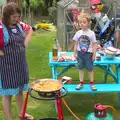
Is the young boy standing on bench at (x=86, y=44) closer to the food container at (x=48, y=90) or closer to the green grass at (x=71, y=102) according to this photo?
the green grass at (x=71, y=102)

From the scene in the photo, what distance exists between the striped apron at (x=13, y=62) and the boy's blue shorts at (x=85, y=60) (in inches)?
37.6

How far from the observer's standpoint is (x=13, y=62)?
4.12m

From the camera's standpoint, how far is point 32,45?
11.3 m

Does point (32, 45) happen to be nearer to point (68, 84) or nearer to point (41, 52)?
point (41, 52)

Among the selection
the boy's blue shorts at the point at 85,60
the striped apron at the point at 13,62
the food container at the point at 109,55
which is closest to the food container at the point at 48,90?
the striped apron at the point at 13,62

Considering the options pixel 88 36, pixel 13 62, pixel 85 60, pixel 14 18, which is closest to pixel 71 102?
pixel 85 60

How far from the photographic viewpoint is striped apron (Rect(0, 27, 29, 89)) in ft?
13.4

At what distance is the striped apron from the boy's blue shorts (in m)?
0.96

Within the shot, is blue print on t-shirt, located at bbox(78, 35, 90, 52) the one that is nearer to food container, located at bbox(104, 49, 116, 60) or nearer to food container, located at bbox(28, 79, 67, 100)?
food container, located at bbox(104, 49, 116, 60)

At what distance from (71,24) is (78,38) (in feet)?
13.1

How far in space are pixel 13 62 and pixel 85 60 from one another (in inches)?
47.2

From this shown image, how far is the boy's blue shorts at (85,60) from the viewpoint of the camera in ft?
15.6

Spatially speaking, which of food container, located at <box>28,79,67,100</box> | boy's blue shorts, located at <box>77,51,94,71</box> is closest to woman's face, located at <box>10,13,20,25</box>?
food container, located at <box>28,79,67,100</box>

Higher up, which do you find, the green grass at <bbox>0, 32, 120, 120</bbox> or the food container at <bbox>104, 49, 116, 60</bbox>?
the food container at <bbox>104, 49, 116, 60</bbox>
